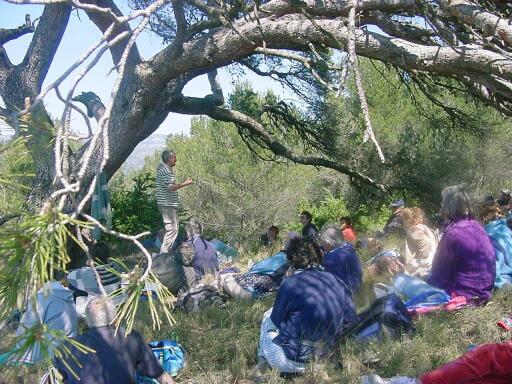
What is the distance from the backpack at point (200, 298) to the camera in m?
5.41

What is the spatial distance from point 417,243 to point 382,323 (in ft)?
6.42

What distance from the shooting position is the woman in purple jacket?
14.7ft

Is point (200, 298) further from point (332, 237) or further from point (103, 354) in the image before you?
point (103, 354)

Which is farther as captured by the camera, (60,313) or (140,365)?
(60,313)

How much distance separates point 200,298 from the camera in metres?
5.54

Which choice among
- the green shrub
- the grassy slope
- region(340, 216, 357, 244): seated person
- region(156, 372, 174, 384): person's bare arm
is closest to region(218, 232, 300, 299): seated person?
the grassy slope

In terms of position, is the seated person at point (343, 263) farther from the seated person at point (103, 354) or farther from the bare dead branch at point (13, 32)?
the bare dead branch at point (13, 32)

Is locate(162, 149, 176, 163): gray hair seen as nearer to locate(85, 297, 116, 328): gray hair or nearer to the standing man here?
the standing man

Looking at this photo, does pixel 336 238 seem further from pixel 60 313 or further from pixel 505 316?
pixel 60 313

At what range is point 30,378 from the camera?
387 centimetres

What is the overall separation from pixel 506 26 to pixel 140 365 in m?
2.84

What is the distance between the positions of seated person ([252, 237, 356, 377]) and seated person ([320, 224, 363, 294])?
104cm

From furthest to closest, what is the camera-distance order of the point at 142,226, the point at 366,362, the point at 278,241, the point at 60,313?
the point at 142,226 → the point at 278,241 → the point at 60,313 → the point at 366,362

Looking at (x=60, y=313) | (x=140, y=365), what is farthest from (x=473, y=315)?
(x=60, y=313)
